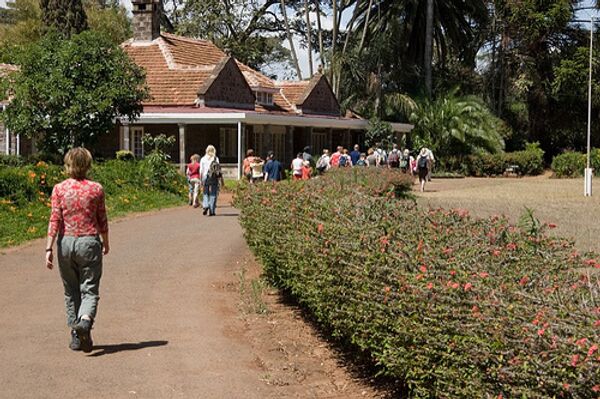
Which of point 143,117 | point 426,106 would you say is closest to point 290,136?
point 143,117

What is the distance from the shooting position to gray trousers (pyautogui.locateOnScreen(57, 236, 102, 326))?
7.37 metres

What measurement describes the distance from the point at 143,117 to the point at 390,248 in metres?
27.3

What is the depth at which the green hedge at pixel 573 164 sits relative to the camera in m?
47.0

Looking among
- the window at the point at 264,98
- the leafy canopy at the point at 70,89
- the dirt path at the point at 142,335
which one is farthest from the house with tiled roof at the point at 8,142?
the dirt path at the point at 142,335

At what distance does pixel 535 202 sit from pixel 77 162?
70.9ft

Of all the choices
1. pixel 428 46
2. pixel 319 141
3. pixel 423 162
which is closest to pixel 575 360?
pixel 423 162

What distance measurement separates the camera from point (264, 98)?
40688 mm

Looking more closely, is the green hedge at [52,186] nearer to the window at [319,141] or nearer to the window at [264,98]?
the window at [264,98]

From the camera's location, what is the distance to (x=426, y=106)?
158ft

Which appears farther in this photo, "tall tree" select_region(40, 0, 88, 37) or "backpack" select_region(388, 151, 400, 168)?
"tall tree" select_region(40, 0, 88, 37)

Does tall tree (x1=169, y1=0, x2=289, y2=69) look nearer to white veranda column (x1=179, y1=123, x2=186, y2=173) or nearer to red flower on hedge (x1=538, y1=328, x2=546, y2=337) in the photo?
white veranda column (x1=179, y1=123, x2=186, y2=173)

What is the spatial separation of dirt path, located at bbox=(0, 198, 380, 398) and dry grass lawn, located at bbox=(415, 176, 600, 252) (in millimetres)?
4376

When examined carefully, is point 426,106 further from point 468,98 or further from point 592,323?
point 592,323

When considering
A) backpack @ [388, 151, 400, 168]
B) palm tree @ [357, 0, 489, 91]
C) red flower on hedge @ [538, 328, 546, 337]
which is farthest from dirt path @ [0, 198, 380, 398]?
palm tree @ [357, 0, 489, 91]
